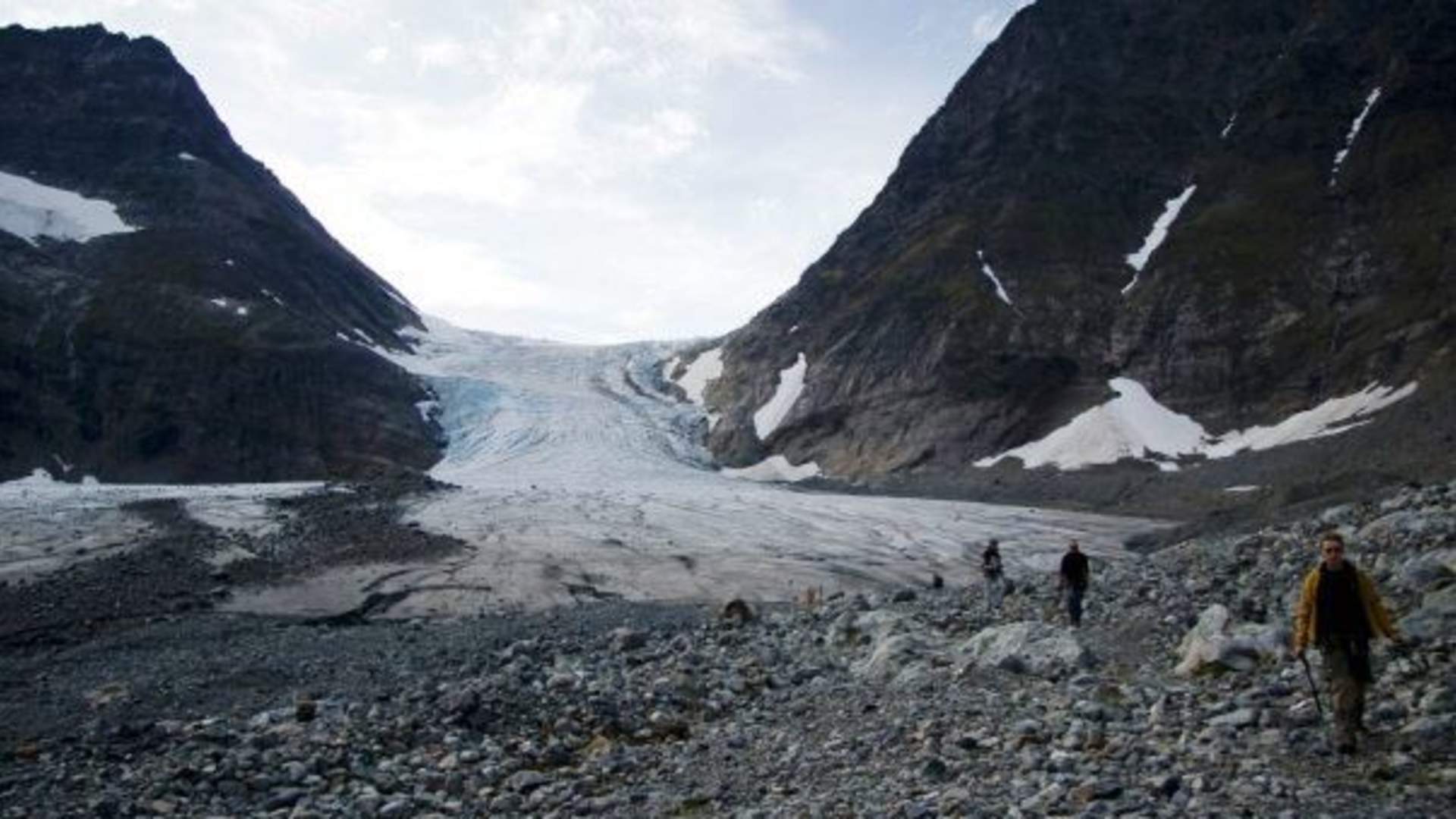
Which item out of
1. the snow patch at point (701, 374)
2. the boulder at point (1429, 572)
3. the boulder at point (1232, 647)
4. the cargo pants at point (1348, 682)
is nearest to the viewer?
the cargo pants at point (1348, 682)

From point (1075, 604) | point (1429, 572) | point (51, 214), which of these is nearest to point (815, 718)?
point (1075, 604)

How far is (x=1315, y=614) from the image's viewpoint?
36.0 feet

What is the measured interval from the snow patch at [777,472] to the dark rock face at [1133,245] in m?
1.53

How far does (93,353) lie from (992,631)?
8295cm

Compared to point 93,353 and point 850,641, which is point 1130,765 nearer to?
point 850,641

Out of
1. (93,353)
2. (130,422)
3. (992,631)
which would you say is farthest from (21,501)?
(992,631)

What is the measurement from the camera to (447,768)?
44.8 ft

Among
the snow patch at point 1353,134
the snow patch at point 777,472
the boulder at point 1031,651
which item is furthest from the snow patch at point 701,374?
the boulder at point 1031,651

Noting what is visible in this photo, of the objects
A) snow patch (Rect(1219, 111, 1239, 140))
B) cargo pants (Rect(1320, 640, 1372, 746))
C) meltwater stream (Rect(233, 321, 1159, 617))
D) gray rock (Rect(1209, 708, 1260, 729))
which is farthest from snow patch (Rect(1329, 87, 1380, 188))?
cargo pants (Rect(1320, 640, 1372, 746))

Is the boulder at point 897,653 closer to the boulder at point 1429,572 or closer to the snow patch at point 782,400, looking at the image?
the boulder at point 1429,572

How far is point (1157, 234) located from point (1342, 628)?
92.4 meters

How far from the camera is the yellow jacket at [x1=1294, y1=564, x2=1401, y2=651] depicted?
427 inches

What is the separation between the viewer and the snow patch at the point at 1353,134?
295 ft

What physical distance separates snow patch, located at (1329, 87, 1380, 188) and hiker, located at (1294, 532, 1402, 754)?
8946cm
